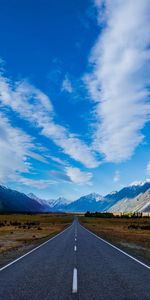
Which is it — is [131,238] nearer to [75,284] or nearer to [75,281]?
[75,281]

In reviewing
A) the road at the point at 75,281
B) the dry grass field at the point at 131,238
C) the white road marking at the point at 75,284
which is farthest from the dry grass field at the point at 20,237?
the dry grass field at the point at 131,238

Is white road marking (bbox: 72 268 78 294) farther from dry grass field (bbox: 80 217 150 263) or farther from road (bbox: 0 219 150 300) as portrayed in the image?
dry grass field (bbox: 80 217 150 263)

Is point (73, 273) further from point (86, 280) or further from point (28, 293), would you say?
point (28, 293)

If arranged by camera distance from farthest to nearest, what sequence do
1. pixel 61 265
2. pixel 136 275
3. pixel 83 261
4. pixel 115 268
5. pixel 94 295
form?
pixel 83 261 < pixel 61 265 < pixel 115 268 < pixel 136 275 < pixel 94 295

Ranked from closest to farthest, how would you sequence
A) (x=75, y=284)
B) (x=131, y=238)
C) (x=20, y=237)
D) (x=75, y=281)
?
(x=75, y=284)
(x=75, y=281)
(x=131, y=238)
(x=20, y=237)

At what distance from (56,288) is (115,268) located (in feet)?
16.9

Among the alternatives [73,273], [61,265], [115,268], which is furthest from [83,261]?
[73,273]

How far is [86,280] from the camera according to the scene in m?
12.0

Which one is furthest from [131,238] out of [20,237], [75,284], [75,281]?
[75,284]

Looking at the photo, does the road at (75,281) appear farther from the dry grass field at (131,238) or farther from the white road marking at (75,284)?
the dry grass field at (131,238)

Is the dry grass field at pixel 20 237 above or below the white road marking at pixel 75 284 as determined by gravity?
above

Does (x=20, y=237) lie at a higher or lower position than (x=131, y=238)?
lower

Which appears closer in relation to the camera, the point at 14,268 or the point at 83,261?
the point at 14,268

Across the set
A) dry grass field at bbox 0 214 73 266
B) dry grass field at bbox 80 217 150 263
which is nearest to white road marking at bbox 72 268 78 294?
dry grass field at bbox 0 214 73 266
